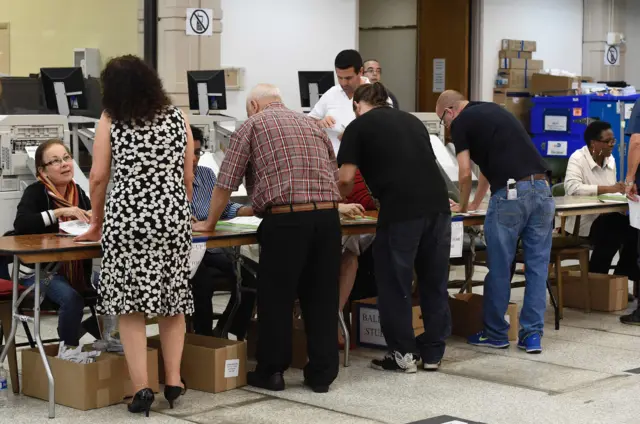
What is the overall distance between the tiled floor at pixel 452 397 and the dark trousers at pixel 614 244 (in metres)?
1.59

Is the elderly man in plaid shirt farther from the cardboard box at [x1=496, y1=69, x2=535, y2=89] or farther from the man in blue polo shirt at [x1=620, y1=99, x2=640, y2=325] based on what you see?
the cardboard box at [x1=496, y1=69, x2=535, y2=89]

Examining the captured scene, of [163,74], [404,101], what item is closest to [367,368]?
[163,74]

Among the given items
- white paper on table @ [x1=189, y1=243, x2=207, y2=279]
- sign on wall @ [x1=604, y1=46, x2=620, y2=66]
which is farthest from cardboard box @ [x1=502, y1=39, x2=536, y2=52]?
white paper on table @ [x1=189, y1=243, x2=207, y2=279]

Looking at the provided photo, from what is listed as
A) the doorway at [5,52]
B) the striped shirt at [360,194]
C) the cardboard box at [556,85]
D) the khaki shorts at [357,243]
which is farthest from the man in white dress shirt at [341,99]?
the doorway at [5,52]

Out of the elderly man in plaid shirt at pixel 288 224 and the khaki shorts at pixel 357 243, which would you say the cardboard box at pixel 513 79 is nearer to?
the khaki shorts at pixel 357 243

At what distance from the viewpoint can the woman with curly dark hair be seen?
446 centimetres

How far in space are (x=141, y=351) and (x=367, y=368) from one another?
138 cm

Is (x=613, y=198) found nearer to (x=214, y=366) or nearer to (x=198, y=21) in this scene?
(x=214, y=366)

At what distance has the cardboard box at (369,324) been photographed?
595 centimetres

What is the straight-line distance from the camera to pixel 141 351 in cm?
461

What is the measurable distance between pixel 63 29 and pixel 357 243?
8.05m

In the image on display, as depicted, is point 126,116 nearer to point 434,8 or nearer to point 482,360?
point 482,360

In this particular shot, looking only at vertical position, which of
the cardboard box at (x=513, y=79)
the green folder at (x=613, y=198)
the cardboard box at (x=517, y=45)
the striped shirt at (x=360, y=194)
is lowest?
the green folder at (x=613, y=198)

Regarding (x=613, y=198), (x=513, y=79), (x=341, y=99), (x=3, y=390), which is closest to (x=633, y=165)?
(x=613, y=198)
